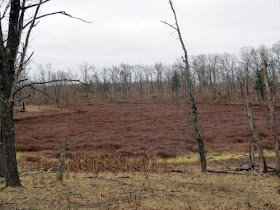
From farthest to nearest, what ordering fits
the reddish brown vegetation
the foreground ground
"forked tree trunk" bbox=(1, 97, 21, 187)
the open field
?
the reddish brown vegetation < "forked tree trunk" bbox=(1, 97, 21, 187) < the open field < the foreground ground

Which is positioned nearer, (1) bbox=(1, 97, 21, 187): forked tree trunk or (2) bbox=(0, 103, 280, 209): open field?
(2) bbox=(0, 103, 280, 209): open field

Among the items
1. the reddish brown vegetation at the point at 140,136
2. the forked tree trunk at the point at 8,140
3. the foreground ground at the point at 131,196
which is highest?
the forked tree trunk at the point at 8,140

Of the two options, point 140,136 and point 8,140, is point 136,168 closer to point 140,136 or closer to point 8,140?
point 8,140

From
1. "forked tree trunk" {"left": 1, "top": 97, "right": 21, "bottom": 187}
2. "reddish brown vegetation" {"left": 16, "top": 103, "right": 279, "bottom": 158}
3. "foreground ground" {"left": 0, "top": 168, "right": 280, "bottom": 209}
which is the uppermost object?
"forked tree trunk" {"left": 1, "top": 97, "right": 21, "bottom": 187}

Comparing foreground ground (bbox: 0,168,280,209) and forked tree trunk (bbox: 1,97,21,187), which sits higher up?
forked tree trunk (bbox: 1,97,21,187)

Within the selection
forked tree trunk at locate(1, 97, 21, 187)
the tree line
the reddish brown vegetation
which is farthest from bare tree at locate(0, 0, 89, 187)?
the tree line

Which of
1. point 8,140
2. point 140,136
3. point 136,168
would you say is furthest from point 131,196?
point 140,136

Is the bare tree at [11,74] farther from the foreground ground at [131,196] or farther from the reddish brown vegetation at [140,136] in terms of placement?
the reddish brown vegetation at [140,136]

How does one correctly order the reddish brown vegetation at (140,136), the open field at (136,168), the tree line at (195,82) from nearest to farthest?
the open field at (136,168) → the reddish brown vegetation at (140,136) → the tree line at (195,82)

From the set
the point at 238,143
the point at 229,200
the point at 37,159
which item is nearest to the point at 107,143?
the point at 37,159

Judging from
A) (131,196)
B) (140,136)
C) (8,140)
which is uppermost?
(8,140)

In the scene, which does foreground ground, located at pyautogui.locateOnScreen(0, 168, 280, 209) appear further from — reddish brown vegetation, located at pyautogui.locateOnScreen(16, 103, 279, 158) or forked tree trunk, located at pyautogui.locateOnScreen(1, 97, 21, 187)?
reddish brown vegetation, located at pyautogui.locateOnScreen(16, 103, 279, 158)

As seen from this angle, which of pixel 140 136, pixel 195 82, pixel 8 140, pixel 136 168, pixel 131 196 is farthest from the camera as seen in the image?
pixel 195 82

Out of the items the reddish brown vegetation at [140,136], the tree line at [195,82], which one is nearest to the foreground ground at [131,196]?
the reddish brown vegetation at [140,136]
